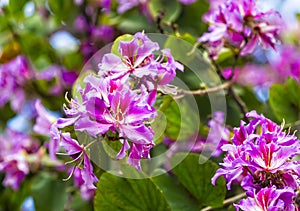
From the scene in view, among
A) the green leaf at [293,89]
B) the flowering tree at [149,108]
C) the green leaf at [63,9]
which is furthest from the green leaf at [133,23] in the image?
the green leaf at [293,89]

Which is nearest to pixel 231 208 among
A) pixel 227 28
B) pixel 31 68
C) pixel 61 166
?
pixel 227 28

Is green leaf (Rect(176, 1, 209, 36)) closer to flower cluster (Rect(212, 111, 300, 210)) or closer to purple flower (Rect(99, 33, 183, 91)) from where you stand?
purple flower (Rect(99, 33, 183, 91))

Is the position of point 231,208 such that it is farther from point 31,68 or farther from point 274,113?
point 31,68

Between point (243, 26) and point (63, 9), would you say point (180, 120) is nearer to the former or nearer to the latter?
A: point (243, 26)

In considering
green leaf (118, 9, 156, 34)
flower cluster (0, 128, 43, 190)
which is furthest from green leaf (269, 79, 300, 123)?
flower cluster (0, 128, 43, 190)

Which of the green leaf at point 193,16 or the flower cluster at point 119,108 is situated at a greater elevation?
the flower cluster at point 119,108

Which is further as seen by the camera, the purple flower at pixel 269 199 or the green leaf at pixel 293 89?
the green leaf at pixel 293 89

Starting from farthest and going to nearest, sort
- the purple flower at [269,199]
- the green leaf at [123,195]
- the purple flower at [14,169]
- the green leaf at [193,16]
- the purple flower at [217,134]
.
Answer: the green leaf at [193,16] → the purple flower at [14,169] → the purple flower at [217,134] → the green leaf at [123,195] → the purple flower at [269,199]

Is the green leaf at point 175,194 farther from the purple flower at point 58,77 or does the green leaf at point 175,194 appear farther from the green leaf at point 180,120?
the purple flower at point 58,77
